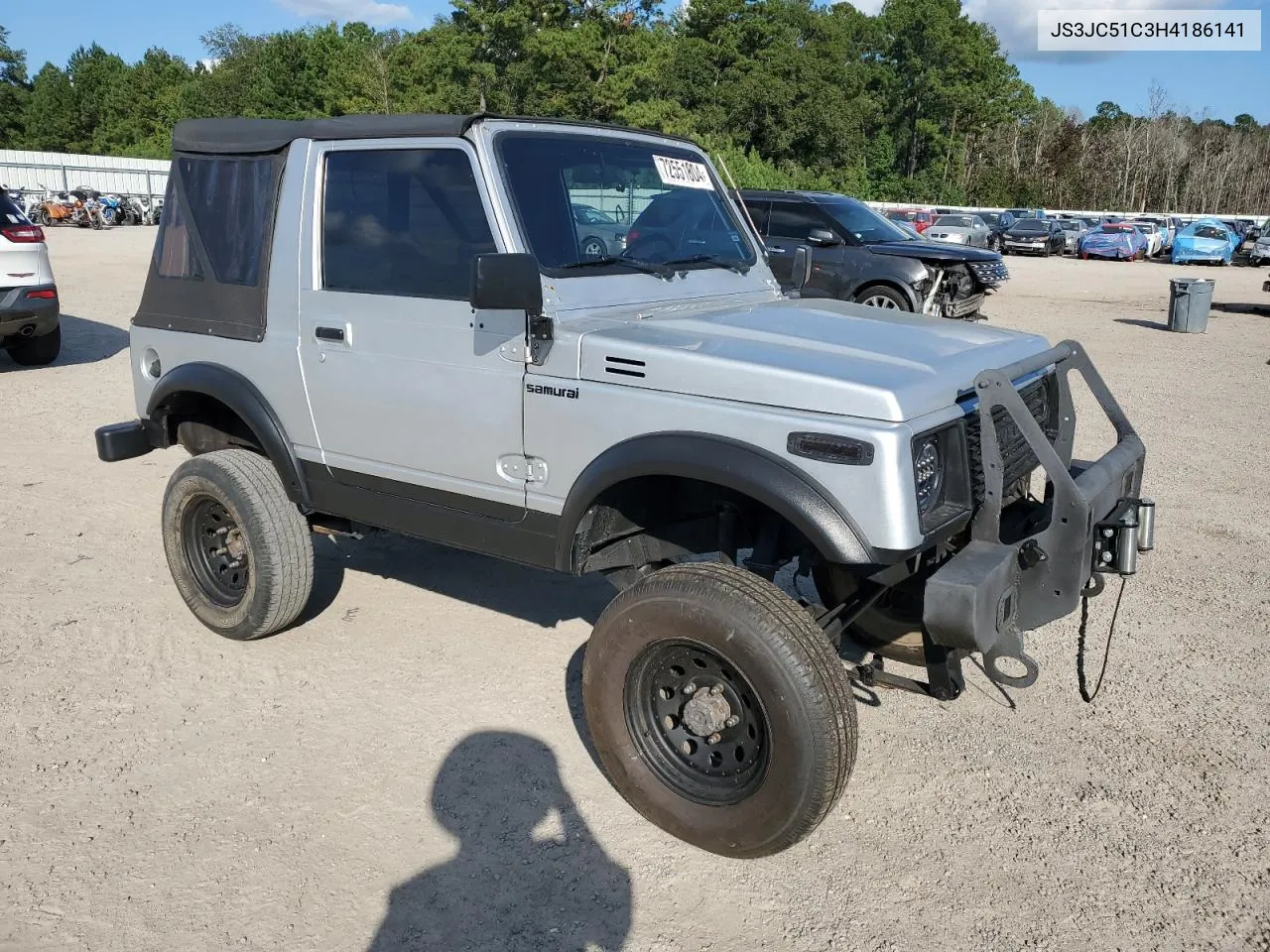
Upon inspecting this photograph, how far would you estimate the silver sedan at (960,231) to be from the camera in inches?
1238

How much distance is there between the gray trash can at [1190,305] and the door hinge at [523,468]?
15384 mm

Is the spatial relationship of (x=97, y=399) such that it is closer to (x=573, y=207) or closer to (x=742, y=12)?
(x=573, y=207)

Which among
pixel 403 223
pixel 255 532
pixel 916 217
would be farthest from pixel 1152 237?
pixel 255 532

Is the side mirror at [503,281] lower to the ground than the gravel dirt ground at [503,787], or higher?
higher

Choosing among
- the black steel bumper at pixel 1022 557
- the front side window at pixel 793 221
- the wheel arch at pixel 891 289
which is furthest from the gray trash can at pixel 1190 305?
the black steel bumper at pixel 1022 557

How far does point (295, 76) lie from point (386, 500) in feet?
257

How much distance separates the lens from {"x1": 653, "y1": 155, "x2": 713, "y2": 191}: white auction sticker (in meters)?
4.49

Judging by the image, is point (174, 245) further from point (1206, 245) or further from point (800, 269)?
point (1206, 245)

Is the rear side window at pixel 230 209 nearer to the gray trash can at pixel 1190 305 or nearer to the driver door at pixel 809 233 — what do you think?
the driver door at pixel 809 233

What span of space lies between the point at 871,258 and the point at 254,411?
428 inches

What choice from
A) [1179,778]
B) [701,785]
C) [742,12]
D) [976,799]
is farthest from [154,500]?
[742,12]

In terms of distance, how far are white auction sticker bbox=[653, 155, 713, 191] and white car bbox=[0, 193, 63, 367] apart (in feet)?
26.3

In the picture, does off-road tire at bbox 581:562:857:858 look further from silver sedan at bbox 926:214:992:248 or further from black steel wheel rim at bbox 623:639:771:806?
silver sedan at bbox 926:214:992:248

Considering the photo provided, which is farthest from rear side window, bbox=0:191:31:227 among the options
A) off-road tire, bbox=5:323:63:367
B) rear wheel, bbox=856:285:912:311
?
rear wheel, bbox=856:285:912:311
